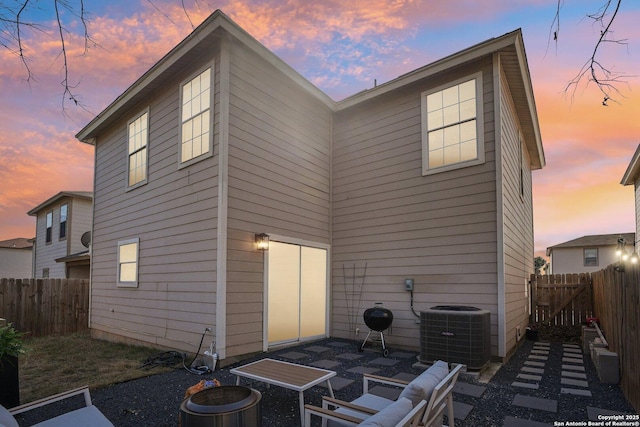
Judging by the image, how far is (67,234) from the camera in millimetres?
15945

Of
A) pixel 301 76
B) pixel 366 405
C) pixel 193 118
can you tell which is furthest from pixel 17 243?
pixel 366 405

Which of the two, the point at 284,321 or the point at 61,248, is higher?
the point at 61,248

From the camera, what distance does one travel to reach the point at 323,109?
8.77m

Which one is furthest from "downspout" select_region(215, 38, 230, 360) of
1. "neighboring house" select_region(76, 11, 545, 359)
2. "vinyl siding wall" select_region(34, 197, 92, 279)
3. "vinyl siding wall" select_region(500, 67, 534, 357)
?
"vinyl siding wall" select_region(34, 197, 92, 279)

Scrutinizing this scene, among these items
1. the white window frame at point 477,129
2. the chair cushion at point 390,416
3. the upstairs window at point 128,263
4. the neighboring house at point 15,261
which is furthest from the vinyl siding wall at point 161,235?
the neighboring house at point 15,261

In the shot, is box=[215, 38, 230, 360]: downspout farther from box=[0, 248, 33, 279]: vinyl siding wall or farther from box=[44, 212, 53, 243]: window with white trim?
box=[0, 248, 33, 279]: vinyl siding wall

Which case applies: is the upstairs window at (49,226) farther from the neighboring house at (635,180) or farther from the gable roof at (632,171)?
the neighboring house at (635,180)

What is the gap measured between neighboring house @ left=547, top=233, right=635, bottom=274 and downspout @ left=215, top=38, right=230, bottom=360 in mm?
27559

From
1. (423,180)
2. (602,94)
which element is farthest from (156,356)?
(602,94)

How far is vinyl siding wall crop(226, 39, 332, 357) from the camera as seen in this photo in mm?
6316

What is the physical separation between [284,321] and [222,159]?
3240mm

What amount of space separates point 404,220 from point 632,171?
9.64m

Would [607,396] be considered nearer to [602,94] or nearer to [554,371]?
[554,371]

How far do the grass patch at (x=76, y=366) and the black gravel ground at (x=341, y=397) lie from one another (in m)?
0.57
